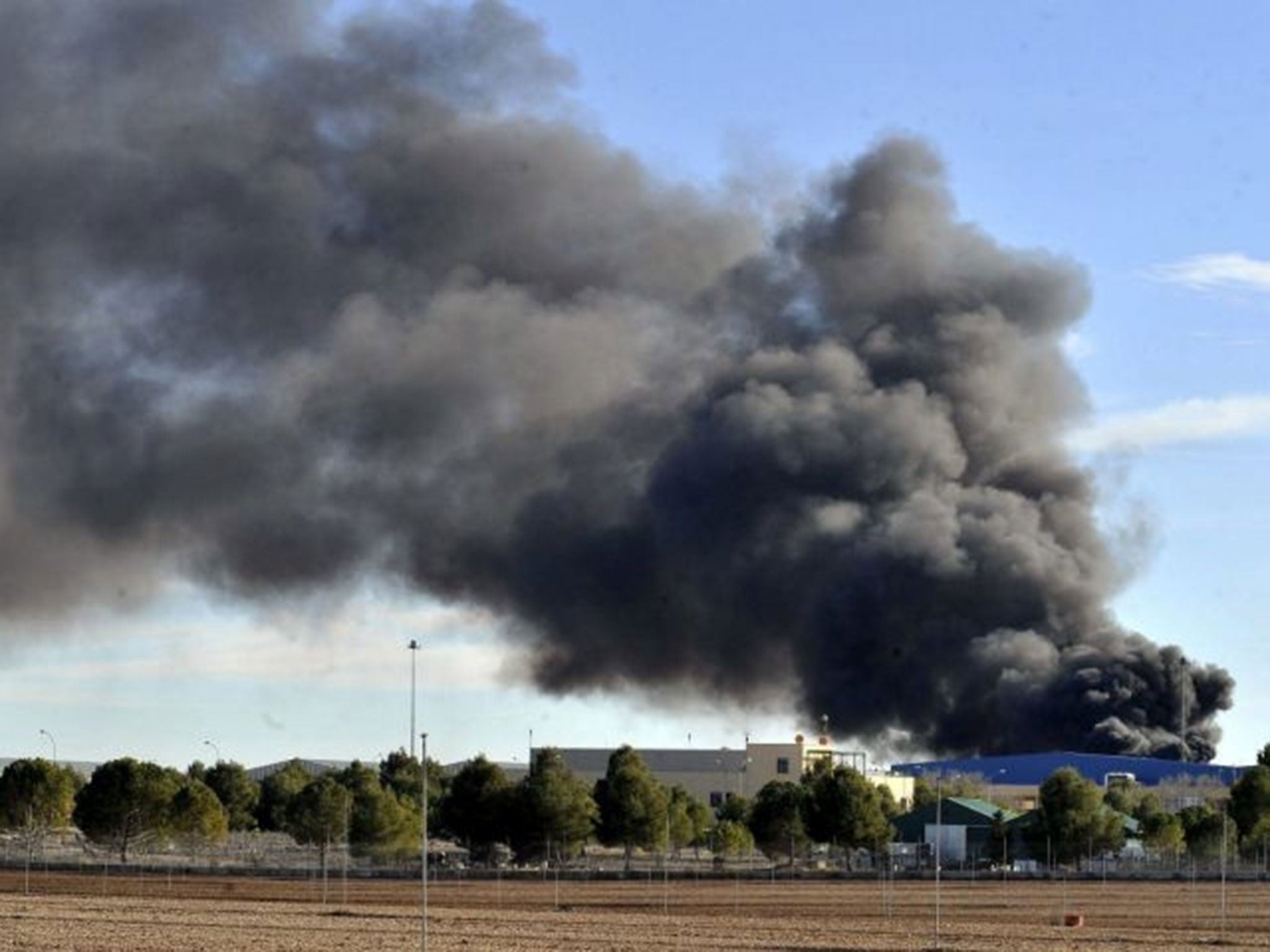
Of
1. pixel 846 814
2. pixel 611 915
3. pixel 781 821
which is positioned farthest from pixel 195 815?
pixel 611 915

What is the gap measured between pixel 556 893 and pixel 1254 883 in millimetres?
27879

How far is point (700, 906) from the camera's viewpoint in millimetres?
61094

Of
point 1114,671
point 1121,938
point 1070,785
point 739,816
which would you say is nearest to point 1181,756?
point 1114,671

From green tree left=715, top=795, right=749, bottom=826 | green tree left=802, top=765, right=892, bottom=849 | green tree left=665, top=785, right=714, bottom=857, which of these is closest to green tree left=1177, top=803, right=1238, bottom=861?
green tree left=802, top=765, right=892, bottom=849

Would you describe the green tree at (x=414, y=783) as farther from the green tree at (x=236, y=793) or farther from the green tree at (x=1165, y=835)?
the green tree at (x=1165, y=835)

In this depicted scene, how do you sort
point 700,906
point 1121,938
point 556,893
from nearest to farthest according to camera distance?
point 1121,938 → point 700,906 → point 556,893

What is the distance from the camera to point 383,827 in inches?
3706

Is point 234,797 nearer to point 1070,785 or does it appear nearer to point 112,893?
point 1070,785

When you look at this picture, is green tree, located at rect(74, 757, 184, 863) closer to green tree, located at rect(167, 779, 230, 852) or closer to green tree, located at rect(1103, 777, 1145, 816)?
green tree, located at rect(167, 779, 230, 852)

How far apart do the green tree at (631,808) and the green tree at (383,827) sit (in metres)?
8.02

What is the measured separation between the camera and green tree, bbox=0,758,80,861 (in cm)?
10606

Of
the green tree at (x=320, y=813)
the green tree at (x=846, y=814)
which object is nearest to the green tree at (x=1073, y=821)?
the green tree at (x=846, y=814)

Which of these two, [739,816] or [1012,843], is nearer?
[1012,843]

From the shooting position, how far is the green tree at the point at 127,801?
318 feet
